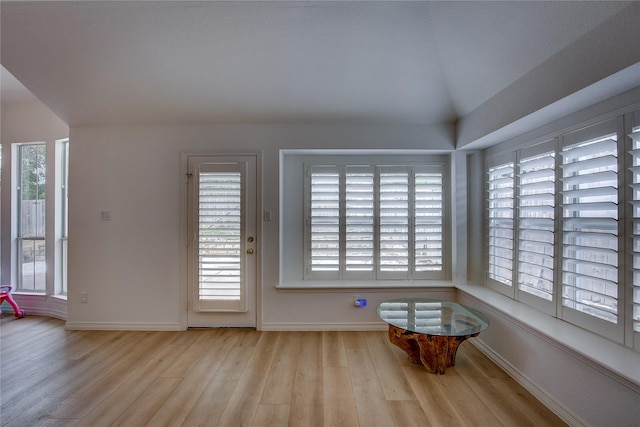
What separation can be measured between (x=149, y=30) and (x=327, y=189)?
2078 mm

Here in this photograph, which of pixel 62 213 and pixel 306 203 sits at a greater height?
pixel 306 203

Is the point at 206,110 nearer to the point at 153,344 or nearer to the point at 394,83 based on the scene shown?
the point at 394,83

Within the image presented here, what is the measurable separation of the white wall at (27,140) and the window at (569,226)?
5.25 meters

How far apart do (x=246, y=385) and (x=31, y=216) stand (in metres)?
3.97

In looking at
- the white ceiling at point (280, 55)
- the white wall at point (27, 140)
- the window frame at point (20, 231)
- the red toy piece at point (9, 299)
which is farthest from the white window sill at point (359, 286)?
the window frame at point (20, 231)

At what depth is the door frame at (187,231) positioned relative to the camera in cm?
293

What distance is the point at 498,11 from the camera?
1.61 m

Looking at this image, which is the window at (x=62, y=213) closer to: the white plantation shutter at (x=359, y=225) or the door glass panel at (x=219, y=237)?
the door glass panel at (x=219, y=237)

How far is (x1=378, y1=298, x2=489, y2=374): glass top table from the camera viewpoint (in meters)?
2.04

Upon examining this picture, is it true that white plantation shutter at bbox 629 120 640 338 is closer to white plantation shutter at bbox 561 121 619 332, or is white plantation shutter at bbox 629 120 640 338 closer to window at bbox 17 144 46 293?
white plantation shutter at bbox 561 121 619 332

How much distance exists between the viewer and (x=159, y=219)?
294 cm

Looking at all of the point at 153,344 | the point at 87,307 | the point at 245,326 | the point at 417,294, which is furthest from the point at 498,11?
the point at 87,307

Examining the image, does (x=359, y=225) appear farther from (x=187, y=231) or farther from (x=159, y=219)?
(x=159, y=219)

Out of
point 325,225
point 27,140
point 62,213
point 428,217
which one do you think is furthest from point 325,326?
point 27,140
